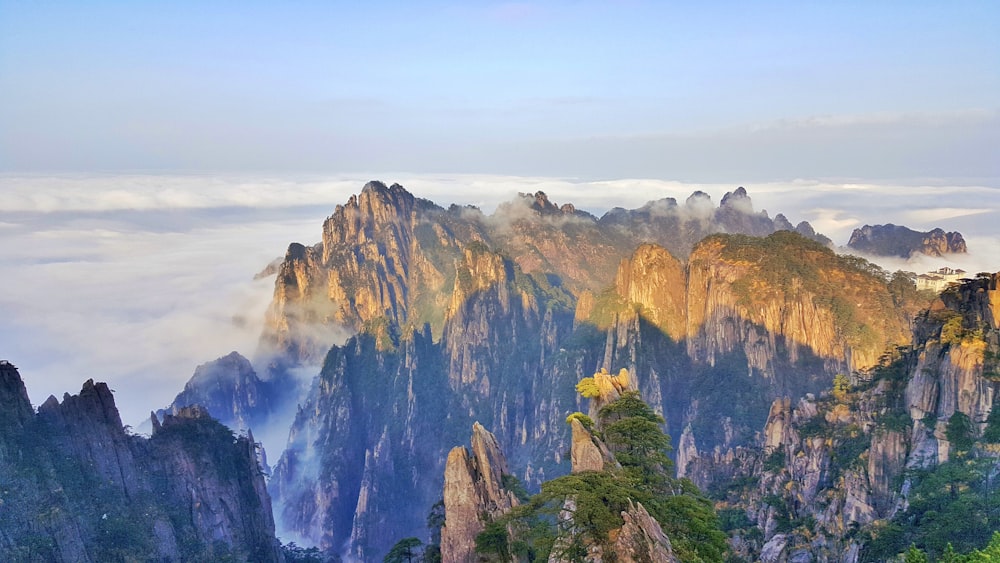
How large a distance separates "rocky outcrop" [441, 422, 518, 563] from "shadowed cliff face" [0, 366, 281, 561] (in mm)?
23440

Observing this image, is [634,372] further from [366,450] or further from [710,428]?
[366,450]

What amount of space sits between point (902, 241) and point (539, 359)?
62376mm

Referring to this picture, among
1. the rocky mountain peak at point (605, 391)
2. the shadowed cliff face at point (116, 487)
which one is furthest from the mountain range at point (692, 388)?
the shadowed cliff face at point (116, 487)

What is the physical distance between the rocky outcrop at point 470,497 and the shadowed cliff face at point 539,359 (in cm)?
5681

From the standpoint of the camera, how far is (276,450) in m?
192

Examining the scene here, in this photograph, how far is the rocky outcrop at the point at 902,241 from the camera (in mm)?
150250

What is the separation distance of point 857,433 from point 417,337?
114590mm

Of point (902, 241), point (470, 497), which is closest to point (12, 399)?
point (470, 497)

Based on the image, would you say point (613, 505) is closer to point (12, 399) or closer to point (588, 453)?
point (588, 453)

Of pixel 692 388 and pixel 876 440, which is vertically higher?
pixel 876 440

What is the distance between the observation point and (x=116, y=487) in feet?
251

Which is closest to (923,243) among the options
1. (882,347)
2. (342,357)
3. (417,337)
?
(882,347)

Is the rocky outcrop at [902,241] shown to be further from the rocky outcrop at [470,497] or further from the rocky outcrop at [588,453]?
the rocky outcrop at [588,453]

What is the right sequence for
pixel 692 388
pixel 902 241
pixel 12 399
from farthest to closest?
pixel 902 241 < pixel 692 388 < pixel 12 399
